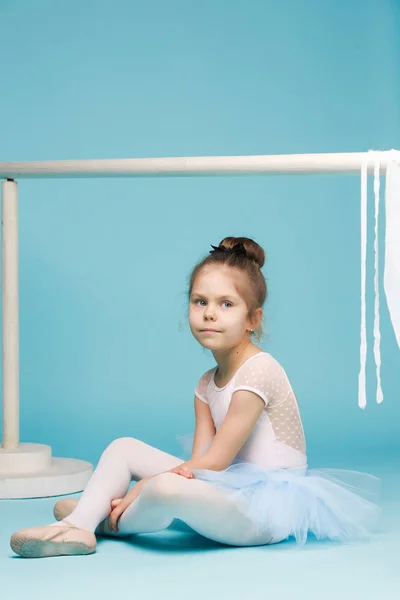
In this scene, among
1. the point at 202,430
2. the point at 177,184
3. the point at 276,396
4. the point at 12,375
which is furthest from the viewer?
the point at 177,184

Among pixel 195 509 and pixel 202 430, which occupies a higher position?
pixel 202 430

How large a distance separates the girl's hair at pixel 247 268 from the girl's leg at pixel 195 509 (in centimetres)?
46

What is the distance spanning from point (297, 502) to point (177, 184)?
206 centimetres

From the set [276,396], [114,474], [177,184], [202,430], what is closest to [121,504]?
[114,474]

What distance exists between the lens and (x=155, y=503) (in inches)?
83.9

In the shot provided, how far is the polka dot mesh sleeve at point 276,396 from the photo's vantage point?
91.2 inches

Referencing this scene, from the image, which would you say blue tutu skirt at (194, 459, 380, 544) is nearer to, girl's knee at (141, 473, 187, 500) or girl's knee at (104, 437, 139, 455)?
girl's knee at (141, 473, 187, 500)

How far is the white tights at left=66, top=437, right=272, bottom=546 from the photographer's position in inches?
82.8

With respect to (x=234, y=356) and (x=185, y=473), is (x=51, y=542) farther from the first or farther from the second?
(x=234, y=356)

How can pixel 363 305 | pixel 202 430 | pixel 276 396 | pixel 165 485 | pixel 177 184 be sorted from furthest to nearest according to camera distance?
pixel 177 184 < pixel 202 430 < pixel 276 396 < pixel 363 305 < pixel 165 485

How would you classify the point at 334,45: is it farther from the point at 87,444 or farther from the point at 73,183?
the point at 87,444

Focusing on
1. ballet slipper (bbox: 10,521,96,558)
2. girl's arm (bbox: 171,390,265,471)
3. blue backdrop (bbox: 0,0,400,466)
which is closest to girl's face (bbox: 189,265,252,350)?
girl's arm (bbox: 171,390,265,471)

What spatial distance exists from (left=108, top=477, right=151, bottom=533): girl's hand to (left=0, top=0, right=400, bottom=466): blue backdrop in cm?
150

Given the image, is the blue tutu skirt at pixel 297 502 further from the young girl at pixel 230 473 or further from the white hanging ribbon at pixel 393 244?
the white hanging ribbon at pixel 393 244
